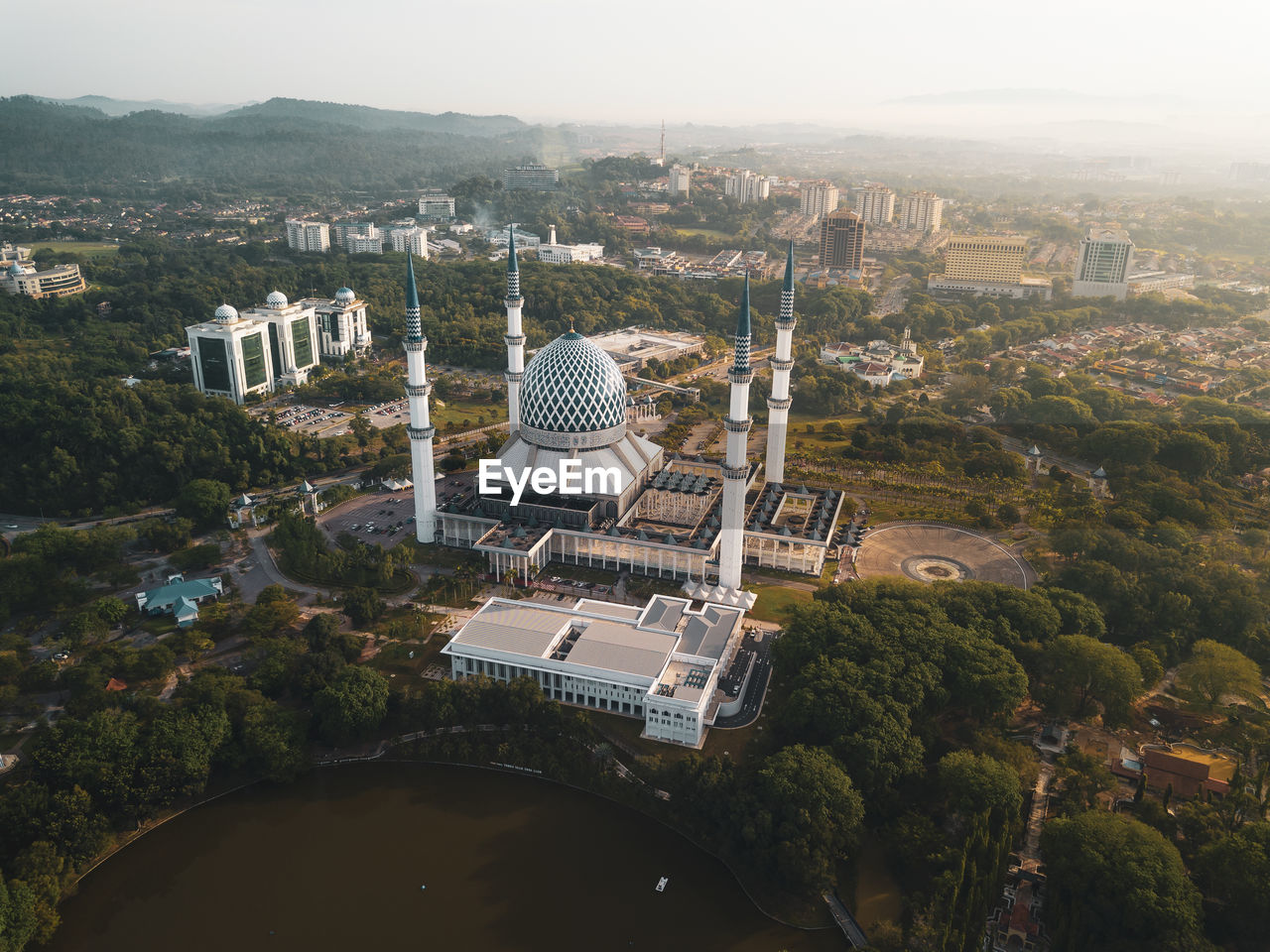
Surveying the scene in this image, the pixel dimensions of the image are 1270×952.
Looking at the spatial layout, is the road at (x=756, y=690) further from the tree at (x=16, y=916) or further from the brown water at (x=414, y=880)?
the tree at (x=16, y=916)

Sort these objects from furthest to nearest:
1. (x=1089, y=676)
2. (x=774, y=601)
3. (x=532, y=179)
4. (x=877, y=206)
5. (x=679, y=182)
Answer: (x=532, y=179) → (x=679, y=182) → (x=877, y=206) → (x=774, y=601) → (x=1089, y=676)

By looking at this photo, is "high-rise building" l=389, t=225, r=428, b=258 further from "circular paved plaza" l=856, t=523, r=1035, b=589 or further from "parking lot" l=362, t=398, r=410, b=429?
"circular paved plaza" l=856, t=523, r=1035, b=589

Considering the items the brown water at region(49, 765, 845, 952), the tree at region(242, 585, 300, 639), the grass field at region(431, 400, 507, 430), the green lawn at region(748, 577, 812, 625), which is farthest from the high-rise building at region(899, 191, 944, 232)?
the brown water at region(49, 765, 845, 952)

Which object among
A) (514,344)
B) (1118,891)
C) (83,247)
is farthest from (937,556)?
(83,247)

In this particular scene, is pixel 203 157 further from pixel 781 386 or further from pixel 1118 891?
pixel 1118 891

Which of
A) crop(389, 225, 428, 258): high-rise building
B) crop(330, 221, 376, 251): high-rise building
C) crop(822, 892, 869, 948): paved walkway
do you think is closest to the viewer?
crop(822, 892, 869, 948): paved walkway

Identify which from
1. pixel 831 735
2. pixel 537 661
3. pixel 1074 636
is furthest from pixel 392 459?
pixel 1074 636

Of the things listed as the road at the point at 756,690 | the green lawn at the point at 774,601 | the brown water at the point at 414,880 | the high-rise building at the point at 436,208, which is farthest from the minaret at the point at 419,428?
the high-rise building at the point at 436,208
